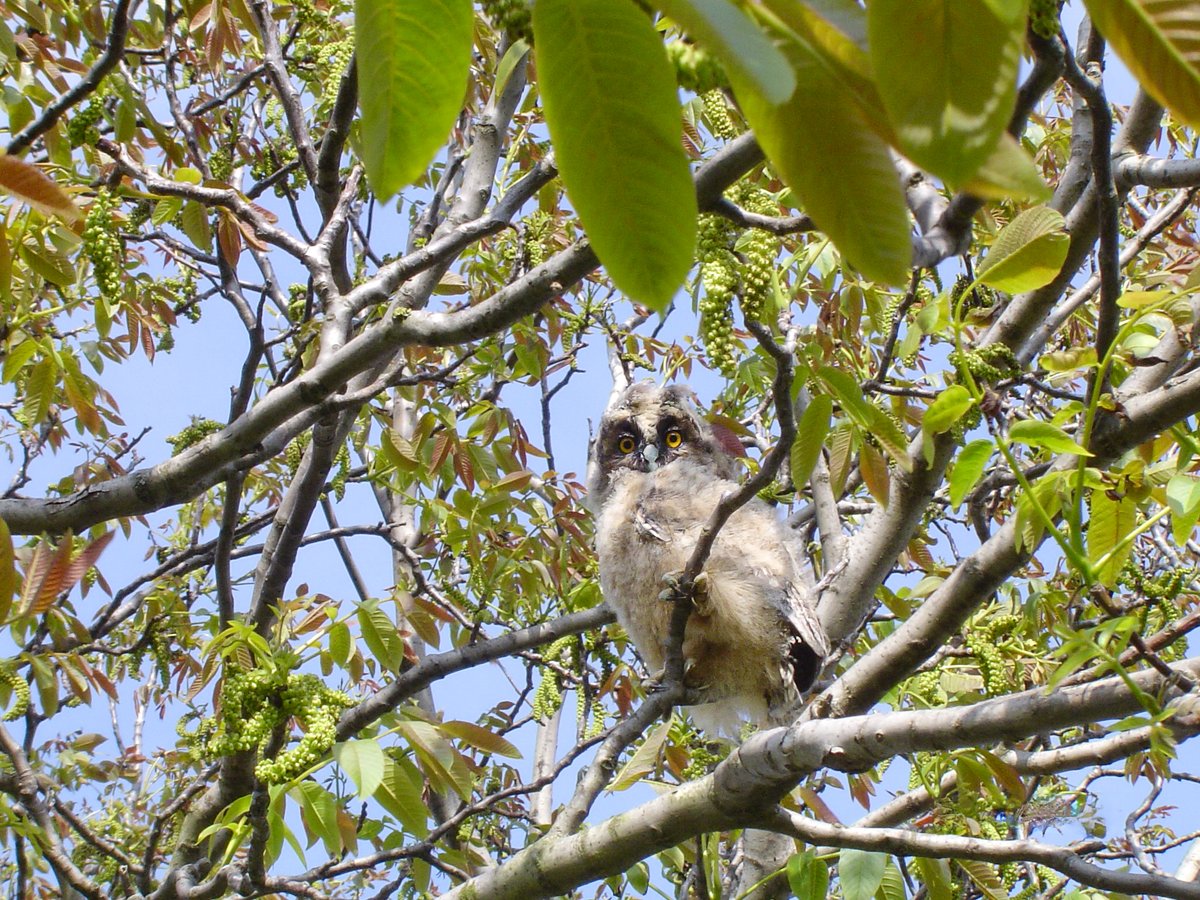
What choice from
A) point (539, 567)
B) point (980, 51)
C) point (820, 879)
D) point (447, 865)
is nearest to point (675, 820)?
point (820, 879)

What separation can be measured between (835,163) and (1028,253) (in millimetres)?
1126

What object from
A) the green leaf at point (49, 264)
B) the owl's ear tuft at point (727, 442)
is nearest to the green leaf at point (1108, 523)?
the owl's ear tuft at point (727, 442)

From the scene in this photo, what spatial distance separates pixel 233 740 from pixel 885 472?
1.67 meters

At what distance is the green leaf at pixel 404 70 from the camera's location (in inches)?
20.1

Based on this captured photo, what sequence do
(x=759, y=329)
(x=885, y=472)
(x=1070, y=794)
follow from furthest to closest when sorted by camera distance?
(x=1070, y=794)
(x=885, y=472)
(x=759, y=329)

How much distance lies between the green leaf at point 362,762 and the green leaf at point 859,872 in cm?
99

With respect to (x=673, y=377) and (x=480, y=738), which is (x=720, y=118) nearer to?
(x=480, y=738)

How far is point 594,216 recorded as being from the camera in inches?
20.1

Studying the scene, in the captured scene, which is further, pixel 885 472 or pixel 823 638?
pixel 823 638

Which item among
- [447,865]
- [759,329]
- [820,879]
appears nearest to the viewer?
[759,329]

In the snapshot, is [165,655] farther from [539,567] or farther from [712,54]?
[712,54]

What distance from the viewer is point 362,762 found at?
199cm

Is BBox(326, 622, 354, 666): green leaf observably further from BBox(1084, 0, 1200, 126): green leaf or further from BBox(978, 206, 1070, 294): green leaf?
BBox(1084, 0, 1200, 126): green leaf

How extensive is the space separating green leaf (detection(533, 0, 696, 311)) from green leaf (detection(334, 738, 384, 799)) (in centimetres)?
163
